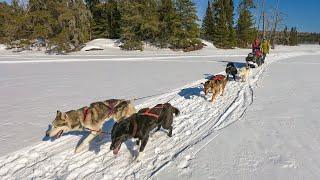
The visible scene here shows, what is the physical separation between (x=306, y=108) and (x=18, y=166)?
6.69 m

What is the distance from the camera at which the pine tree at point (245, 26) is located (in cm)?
5248

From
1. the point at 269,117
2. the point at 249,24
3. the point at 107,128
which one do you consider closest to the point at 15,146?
the point at 107,128

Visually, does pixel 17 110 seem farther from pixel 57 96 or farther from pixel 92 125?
pixel 92 125

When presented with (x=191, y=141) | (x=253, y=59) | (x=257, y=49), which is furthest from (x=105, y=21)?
(x=191, y=141)

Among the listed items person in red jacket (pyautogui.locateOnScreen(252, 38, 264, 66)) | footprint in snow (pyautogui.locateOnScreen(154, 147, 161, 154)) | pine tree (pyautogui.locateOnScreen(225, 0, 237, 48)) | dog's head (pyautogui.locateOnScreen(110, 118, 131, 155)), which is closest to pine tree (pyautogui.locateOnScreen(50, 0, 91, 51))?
pine tree (pyautogui.locateOnScreen(225, 0, 237, 48))

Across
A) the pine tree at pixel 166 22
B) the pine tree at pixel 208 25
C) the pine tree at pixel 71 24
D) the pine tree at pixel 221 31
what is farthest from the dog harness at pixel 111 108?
the pine tree at pixel 208 25

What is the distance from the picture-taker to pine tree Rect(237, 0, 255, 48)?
172 ft

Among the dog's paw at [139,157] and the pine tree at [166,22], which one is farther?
the pine tree at [166,22]

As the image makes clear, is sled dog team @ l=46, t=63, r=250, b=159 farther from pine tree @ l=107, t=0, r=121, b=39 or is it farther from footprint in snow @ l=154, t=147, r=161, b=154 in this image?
pine tree @ l=107, t=0, r=121, b=39

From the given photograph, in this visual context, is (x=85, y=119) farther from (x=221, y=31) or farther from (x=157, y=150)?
(x=221, y=31)

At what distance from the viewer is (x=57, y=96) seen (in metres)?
9.88

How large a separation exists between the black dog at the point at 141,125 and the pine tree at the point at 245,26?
48.6 m

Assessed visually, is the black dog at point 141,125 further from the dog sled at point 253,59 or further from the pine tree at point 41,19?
the pine tree at point 41,19

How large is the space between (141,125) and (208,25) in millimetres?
47722
